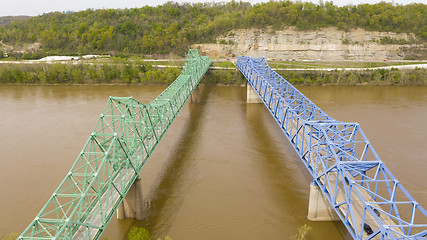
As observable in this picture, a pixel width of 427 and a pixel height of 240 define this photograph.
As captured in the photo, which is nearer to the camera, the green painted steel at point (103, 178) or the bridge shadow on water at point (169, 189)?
the green painted steel at point (103, 178)

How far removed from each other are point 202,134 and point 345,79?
36944 millimetres

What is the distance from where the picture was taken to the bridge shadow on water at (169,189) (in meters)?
17.8

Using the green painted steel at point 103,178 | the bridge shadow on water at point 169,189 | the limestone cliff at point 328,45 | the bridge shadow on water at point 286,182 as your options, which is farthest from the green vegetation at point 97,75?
the green painted steel at point 103,178

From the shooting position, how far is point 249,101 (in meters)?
43.3

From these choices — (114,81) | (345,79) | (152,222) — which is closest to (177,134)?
(152,222)

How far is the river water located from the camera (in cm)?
1783

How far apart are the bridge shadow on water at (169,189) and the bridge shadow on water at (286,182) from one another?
5997mm

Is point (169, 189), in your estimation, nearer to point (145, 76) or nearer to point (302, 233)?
point (302, 233)

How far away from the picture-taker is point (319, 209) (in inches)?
687

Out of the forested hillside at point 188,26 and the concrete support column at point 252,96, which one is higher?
the forested hillside at point 188,26

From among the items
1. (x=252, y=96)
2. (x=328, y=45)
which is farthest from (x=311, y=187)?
(x=328, y=45)

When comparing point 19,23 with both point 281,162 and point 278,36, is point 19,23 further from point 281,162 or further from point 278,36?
point 281,162

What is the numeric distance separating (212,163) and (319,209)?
9.88 m

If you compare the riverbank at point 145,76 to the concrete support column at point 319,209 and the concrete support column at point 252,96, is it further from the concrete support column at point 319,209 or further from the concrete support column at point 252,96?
the concrete support column at point 319,209
